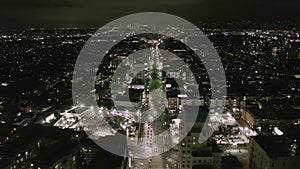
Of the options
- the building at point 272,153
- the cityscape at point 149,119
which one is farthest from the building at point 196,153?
the building at point 272,153

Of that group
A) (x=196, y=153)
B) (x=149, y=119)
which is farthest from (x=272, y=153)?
(x=149, y=119)

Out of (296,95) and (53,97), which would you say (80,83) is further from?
(296,95)

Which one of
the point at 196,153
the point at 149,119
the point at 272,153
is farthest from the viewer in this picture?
the point at 149,119

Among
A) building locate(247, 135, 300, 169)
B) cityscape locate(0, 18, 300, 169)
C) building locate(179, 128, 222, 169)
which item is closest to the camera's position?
building locate(247, 135, 300, 169)

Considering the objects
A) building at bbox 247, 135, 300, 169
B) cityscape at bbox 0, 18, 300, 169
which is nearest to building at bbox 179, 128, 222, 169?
cityscape at bbox 0, 18, 300, 169

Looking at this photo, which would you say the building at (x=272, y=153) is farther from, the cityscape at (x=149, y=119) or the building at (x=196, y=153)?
the building at (x=196, y=153)

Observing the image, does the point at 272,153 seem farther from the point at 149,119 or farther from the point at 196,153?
the point at 149,119

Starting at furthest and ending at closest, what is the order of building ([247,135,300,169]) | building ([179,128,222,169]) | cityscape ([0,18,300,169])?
cityscape ([0,18,300,169])
building ([179,128,222,169])
building ([247,135,300,169])

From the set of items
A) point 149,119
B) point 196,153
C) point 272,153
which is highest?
point 272,153

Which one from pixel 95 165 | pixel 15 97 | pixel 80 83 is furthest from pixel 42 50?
pixel 95 165

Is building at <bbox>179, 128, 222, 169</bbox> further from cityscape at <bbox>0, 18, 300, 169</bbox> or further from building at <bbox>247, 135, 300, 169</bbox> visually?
building at <bbox>247, 135, 300, 169</bbox>

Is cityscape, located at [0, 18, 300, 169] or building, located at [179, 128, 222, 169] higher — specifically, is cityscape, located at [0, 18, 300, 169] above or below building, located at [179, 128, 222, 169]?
below
